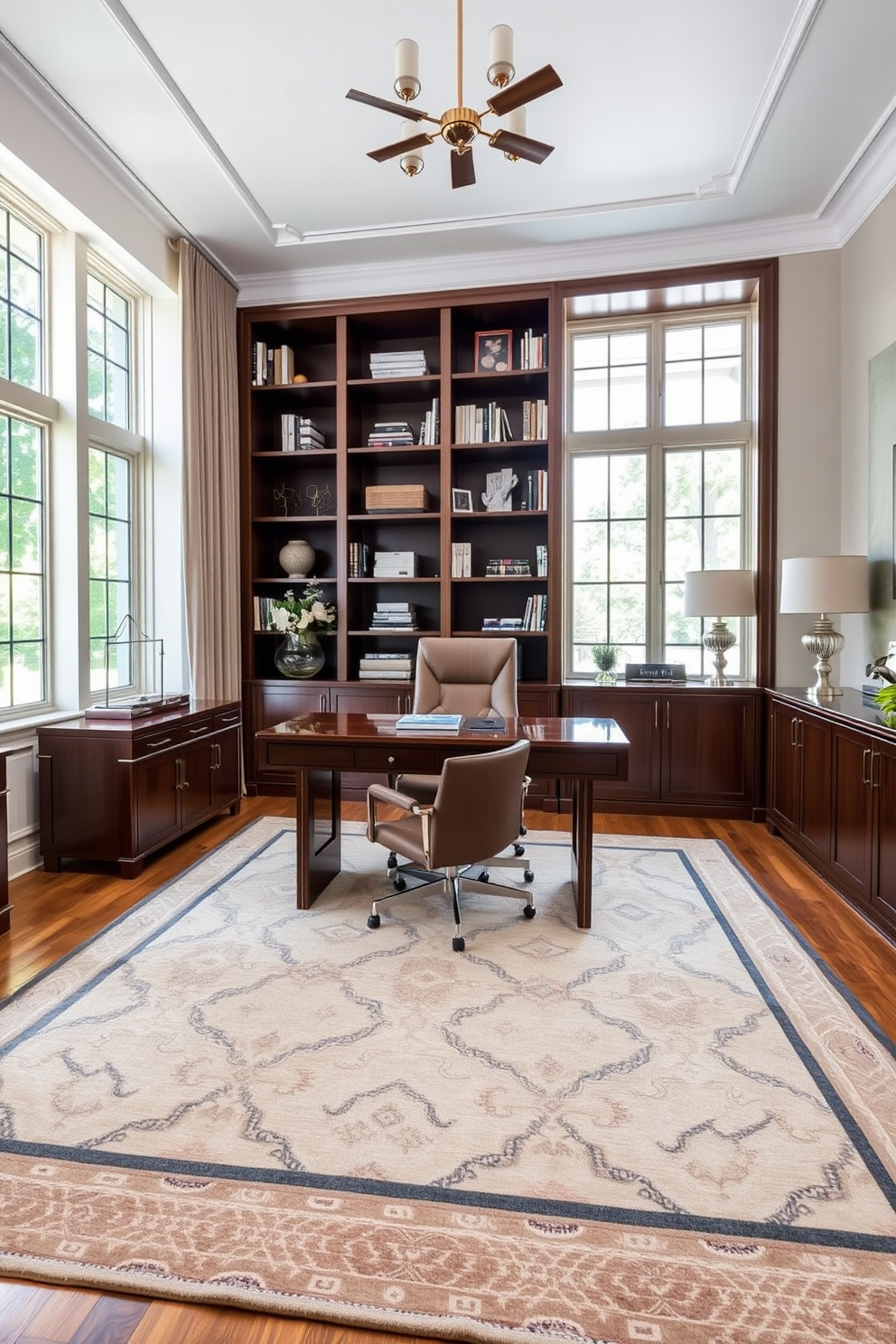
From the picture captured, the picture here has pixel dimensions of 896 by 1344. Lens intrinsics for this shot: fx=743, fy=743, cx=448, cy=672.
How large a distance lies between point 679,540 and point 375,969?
355 centimetres

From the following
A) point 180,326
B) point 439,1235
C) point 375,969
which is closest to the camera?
point 439,1235

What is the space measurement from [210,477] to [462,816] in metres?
3.22

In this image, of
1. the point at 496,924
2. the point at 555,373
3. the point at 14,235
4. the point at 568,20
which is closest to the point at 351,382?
the point at 555,373

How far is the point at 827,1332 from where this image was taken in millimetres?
1277

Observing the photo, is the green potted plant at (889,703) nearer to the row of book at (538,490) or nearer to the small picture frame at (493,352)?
the row of book at (538,490)

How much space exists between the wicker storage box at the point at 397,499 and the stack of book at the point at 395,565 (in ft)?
0.99

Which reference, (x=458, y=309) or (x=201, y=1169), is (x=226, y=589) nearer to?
(x=458, y=309)

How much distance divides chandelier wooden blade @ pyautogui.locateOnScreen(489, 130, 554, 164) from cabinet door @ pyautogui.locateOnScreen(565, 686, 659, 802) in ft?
9.49

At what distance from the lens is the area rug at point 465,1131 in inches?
54.1

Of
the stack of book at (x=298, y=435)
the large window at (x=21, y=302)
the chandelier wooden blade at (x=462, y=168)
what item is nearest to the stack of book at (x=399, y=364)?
the stack of book at (x=298, y=435)

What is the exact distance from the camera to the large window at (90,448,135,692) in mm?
4301

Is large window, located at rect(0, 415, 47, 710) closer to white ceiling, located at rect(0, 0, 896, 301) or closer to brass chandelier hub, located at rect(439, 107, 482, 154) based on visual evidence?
white ceiling, located at rect(0, 0, 896, 301)

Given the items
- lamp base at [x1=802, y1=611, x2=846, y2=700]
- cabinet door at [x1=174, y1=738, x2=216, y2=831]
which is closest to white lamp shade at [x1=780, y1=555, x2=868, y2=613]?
lamp base at [x1=802, y1=611, x2=846, y2=700]

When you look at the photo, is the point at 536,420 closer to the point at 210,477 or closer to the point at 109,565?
the point at 210,477
